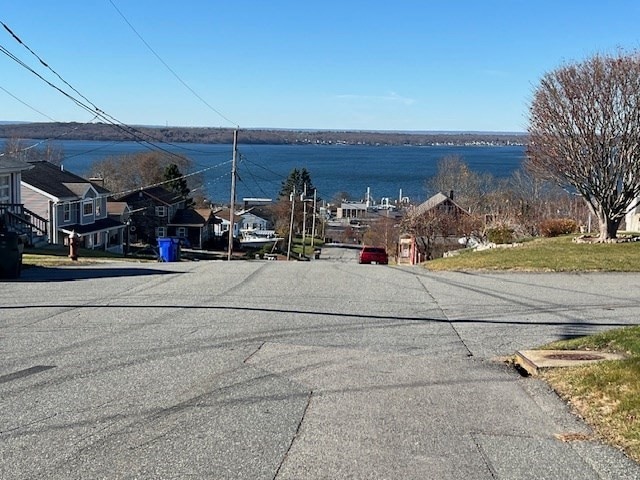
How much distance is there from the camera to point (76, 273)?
19.6 meters

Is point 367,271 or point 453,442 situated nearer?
point 453,442

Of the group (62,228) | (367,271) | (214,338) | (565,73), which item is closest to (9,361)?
(214,338)

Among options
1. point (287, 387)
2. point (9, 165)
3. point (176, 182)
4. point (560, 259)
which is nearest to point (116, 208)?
point (176, 182)

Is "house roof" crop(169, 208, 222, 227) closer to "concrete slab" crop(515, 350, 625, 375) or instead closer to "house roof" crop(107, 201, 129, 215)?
"house roof" crop(107, 201, 129, 215)

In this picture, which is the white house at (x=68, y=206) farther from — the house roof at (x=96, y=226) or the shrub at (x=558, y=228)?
the shrub at (x=558, y=228)

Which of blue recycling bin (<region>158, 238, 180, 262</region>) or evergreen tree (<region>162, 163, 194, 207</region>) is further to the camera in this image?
evergreen tree (<region>162, 163, 194, 207</region>)

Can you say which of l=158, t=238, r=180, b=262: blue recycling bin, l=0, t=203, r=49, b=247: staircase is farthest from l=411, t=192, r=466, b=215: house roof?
l=0, t=203, r=49, b=247: staircase

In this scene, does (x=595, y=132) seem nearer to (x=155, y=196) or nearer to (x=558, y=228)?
(x=558, y=228)

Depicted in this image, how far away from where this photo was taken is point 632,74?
23.0 m

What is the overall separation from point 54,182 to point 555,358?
39989 mm

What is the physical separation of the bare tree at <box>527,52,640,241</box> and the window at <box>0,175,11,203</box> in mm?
21856

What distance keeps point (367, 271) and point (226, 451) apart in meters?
16.2

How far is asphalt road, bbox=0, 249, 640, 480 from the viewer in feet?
18.3

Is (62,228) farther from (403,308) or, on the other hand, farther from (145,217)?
(403,308)
